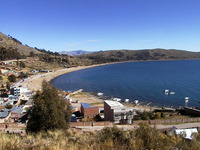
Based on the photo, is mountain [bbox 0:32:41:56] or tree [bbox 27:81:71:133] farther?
mountain [bbox 0:32:41:56]

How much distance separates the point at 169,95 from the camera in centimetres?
4353

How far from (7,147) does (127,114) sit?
57.6 ft

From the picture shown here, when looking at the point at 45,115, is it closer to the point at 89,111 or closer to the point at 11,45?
the point at 89,111

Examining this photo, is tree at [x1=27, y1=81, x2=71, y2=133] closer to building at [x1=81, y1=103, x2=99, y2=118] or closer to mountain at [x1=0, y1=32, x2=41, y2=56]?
building at [x1=81, y1=103, x2=99, y2=118]

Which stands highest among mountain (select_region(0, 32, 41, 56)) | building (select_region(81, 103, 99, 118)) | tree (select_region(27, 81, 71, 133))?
→ mountain (select_region(0, 32, 41, 56))

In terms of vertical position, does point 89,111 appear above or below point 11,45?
below

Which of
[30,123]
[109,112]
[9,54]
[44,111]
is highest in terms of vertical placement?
[9,54]

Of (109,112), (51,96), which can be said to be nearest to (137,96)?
(109,112)

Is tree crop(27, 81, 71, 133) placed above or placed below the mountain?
below

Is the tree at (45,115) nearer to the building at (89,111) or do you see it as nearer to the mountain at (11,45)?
the building at (89,111)

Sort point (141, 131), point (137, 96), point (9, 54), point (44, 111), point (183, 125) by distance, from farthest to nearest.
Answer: point (9, 54)
point (137, 96)
point (183, 125)
point (44, 111)
point (141, 131)

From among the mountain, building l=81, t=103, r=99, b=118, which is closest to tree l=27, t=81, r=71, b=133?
building l=81, t=103, r=99, b=118

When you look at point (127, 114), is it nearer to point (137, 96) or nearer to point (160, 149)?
point (160, 149)

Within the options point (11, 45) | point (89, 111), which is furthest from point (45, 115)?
point (11, 45)
